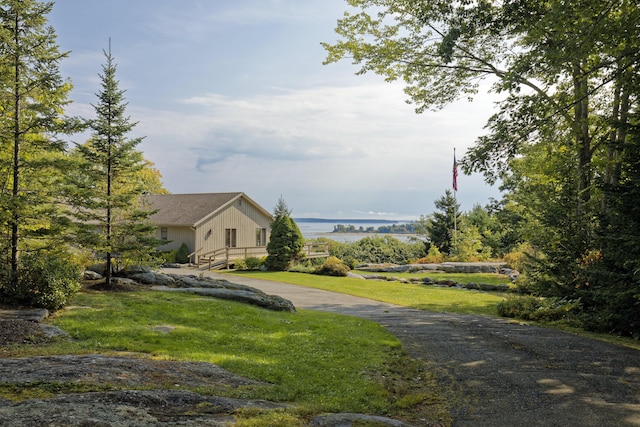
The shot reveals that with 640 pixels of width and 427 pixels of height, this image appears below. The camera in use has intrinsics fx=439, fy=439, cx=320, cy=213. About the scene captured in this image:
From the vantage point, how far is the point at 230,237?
37.6 m

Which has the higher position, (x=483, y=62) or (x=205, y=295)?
(x=483, y=62)

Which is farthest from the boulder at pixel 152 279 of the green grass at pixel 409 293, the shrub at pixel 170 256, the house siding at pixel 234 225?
the house siding at pixel 234 225

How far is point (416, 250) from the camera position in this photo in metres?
41.7

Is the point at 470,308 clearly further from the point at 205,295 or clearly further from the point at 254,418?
the point at 254,418

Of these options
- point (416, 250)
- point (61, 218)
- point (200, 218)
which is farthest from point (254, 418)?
point (416, 250)

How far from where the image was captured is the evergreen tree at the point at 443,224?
4031 cm

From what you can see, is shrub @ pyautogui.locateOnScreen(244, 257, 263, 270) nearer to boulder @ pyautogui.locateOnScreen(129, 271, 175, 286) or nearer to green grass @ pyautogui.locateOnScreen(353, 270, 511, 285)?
green grass @ pyautogui.locateOnScreen(353, 270, 511, 285)

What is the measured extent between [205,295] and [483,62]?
1388 centimetres

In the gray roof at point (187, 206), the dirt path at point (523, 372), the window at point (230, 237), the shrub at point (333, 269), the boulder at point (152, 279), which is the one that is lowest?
the dirt path at point (523, 372)

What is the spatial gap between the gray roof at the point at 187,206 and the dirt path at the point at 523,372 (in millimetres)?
24468

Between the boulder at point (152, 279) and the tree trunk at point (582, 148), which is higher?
the tree trunk at point (582, 148)

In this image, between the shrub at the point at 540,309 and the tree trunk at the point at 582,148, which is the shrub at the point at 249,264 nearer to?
the shrub at the point at 540,309

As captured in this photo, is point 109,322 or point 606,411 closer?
point 606,411

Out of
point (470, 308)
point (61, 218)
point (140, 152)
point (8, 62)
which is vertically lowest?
point (470, 308)
